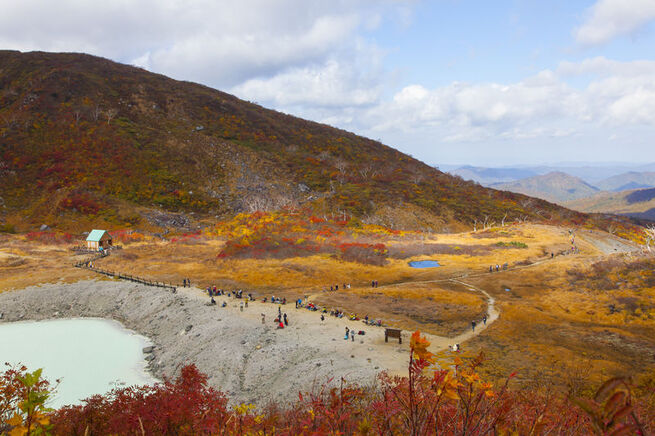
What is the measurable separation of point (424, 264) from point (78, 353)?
4670 centimetres

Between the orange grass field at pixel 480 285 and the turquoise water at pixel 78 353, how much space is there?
10.9m

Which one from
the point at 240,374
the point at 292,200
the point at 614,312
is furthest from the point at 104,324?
the point at 292,200

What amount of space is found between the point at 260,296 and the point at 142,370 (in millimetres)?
14950

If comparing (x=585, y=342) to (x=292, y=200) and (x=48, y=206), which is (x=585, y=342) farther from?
(x=48, y=206)

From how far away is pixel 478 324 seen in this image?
3253cm

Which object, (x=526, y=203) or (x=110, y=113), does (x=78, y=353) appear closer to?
(x=110, y=113)

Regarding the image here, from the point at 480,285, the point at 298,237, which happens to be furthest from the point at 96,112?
the point at 480,285

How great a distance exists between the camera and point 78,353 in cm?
3083

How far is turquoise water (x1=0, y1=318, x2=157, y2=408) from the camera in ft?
84.7

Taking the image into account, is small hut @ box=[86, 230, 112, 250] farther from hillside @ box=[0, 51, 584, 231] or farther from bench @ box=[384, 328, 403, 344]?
bench @ box=[384, 328, 403, 344]

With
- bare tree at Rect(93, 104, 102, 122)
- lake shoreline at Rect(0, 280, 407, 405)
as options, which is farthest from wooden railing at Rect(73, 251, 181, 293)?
bare tree at Rect(93, 104, 102, 122)

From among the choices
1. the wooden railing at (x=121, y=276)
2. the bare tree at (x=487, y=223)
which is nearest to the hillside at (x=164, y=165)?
the bare tree at (x=487, y=223)

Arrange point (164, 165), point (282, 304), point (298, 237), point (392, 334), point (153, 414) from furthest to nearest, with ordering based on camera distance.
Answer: point (164, 165) → point (298, 237) → point (282, 304) → point (392, 334) → point (153, 414)

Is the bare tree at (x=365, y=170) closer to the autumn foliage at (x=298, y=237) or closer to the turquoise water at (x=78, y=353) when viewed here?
the autumn foliage at (x=298, y=237)
